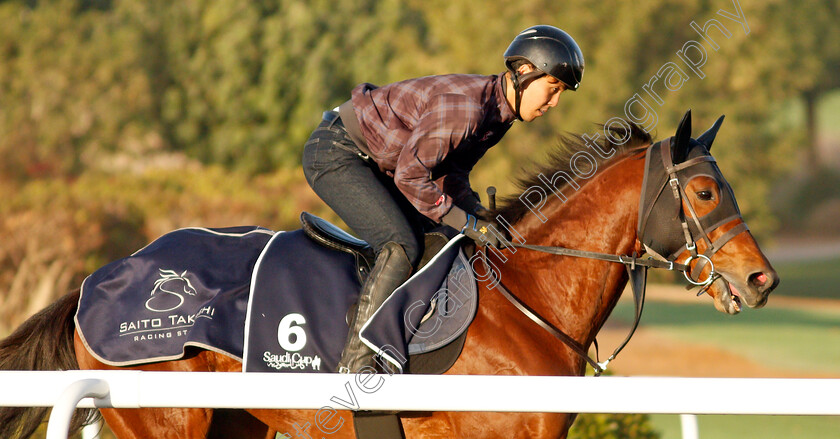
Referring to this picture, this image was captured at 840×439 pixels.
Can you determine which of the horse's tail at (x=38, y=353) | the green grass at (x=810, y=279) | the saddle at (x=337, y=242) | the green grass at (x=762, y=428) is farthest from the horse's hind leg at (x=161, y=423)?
the green grass at (x=810, y=279)

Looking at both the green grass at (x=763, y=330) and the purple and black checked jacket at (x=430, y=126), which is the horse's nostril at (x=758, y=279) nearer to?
the purple and black checked jacket at (x=430, y=126)

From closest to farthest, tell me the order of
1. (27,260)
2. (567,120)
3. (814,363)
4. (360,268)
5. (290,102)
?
1. (360,268)
2. (27,260)
3. (814,363)
4. (567,120)
5. (290,102)

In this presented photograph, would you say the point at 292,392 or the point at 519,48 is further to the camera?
the point at 519,48

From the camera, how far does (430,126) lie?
2721mm

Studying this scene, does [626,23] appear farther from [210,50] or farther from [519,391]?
[519,391]

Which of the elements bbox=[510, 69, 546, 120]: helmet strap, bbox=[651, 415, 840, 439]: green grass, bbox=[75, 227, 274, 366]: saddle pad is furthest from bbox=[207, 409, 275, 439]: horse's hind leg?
bbox=[651, 415, 840, 439]: green grass

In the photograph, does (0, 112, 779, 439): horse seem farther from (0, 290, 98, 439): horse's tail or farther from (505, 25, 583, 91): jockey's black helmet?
(505, 25, 583, 91): jockey's black helmet

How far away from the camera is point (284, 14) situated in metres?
18.2

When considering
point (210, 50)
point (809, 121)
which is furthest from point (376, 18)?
point (809, 121)

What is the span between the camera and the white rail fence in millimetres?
1661

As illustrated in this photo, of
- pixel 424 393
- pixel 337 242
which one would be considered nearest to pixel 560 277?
pixel 337 242

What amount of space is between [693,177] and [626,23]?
12817mm

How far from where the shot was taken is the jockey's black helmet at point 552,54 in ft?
9.31

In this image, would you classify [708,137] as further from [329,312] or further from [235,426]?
[235,426]
